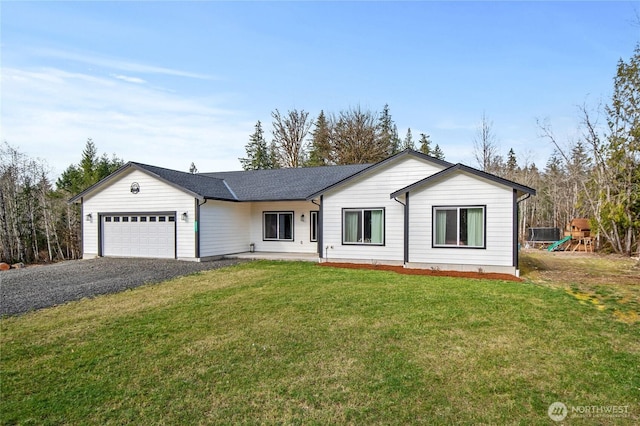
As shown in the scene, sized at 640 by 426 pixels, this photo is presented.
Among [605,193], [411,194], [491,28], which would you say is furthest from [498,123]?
[411,194]

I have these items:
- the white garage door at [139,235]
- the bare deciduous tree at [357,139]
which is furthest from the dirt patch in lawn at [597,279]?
the bare deciduous tree at [357,139]

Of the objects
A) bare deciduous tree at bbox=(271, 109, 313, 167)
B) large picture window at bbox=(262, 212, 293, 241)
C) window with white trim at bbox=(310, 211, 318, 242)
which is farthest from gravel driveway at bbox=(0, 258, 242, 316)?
bare deciduous tree at bbox=(271, 109, 313, 167)

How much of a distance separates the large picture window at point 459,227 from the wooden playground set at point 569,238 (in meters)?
11.5

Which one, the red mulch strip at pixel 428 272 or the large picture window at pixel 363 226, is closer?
the red mulch strip at pixel 428 272

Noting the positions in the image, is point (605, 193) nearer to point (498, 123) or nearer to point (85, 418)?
point (498, 123)

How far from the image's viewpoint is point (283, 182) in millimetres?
17188

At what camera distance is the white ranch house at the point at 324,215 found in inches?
424

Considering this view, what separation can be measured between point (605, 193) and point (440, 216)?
1141 cm

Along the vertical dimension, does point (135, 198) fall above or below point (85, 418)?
above

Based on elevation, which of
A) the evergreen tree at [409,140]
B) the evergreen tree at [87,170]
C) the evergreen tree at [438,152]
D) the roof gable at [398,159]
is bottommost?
the roof gable at [398,159]

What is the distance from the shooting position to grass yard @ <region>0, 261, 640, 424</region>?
3.31m

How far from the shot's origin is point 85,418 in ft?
10.4

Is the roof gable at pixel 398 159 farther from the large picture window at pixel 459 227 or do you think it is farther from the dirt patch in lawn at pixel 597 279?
the dirt patch in lawn at pixel 597 279

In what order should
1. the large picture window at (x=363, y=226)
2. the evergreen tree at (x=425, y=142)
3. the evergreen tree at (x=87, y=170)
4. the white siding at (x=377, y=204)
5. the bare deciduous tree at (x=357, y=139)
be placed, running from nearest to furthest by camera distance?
the white siding at (x=377, y=204) → the large picture window at (x=363, y=226) → the evergreen tree at (x=87, y=170) → the bare deciduous tree at (x=357, y=139) → the evergreen tree at (x=425, y=142)
